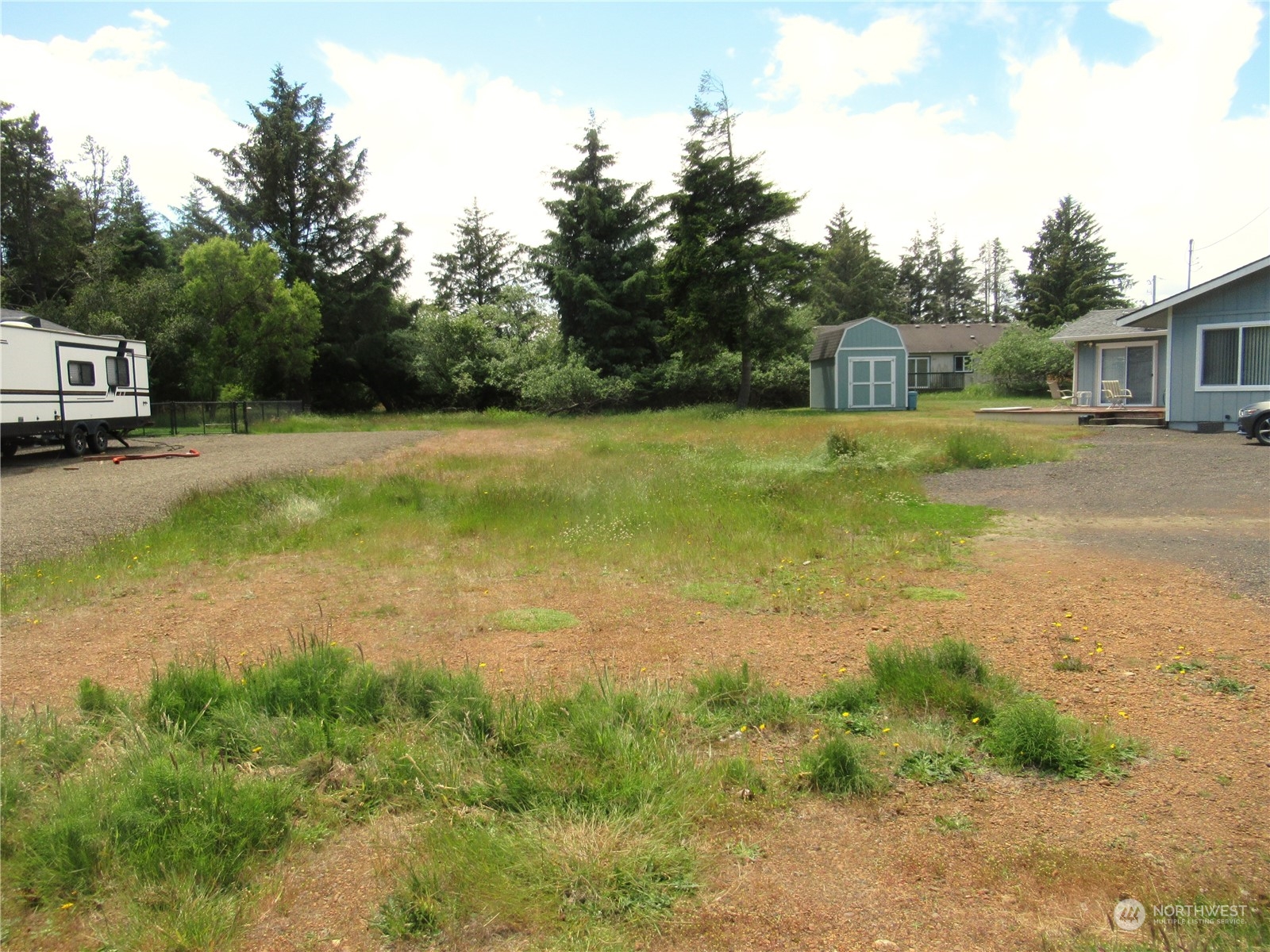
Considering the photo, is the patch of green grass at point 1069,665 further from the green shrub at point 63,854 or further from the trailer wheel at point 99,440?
the trailer wheel at point 99,440

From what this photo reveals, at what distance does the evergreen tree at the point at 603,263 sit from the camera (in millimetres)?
38906

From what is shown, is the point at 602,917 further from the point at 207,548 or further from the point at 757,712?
the point at 207,548

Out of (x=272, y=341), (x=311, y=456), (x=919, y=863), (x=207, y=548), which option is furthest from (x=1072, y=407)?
(x=272, y=341)

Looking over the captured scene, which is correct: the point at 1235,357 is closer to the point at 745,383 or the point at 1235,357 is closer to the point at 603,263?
the point at 745,383

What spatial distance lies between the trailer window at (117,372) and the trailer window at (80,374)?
759mm

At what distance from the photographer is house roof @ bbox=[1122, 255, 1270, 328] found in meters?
19.1

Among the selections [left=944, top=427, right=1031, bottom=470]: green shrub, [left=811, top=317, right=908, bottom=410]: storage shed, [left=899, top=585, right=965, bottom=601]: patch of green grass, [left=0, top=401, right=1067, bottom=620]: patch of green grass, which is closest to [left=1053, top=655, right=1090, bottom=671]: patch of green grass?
[left=899, top=585, right=965, bottom=601]: patch of green grass

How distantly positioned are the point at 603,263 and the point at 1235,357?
25.6 metres

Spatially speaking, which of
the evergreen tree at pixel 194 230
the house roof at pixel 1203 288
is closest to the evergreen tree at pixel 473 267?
the evergreen tree at pixel 194 230

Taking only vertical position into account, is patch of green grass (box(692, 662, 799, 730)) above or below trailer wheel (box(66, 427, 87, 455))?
below

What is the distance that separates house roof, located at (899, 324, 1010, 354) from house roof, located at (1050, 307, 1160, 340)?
74.5 feet

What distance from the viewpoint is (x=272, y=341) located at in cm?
3722

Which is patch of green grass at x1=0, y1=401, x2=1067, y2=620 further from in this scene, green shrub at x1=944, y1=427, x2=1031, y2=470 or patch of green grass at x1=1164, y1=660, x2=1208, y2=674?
patch of green grass at x1=1164, y1=660, x2=1208, y2=674

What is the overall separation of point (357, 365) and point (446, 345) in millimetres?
5220
